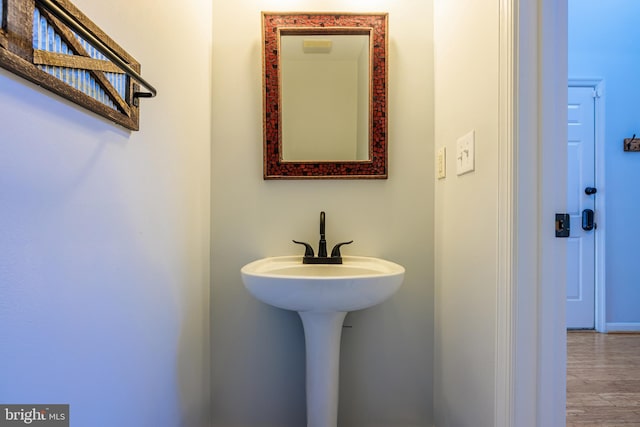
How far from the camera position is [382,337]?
136cm

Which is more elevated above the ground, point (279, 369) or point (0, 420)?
point (0, 420)

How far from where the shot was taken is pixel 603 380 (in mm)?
1766

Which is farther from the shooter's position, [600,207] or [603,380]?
[600,207]

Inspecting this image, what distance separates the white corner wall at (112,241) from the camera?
0.51m

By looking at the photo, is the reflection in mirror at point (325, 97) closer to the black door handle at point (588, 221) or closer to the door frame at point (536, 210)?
the door frame at point (536, 210)

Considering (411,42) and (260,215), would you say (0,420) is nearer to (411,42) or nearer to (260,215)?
(260,215)

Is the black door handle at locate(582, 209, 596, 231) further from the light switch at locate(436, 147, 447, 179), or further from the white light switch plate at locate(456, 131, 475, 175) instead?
the white light switch plate at locate(456, 131, 475, 175)

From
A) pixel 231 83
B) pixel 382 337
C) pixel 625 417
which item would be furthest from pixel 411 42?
pixel 625 417

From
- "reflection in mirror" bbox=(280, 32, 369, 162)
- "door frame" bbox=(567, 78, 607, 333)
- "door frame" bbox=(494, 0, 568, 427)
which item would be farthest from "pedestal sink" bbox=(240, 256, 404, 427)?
"door frame" bbox=(567, 78, 607, 333)

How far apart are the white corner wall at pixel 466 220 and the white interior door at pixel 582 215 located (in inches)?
75.7

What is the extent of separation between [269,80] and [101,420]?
4.24ft

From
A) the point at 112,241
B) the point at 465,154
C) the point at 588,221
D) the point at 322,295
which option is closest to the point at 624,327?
the point at 588,221

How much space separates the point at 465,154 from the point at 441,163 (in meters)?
0.23

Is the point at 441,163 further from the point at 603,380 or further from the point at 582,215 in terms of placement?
the point at 582,215
